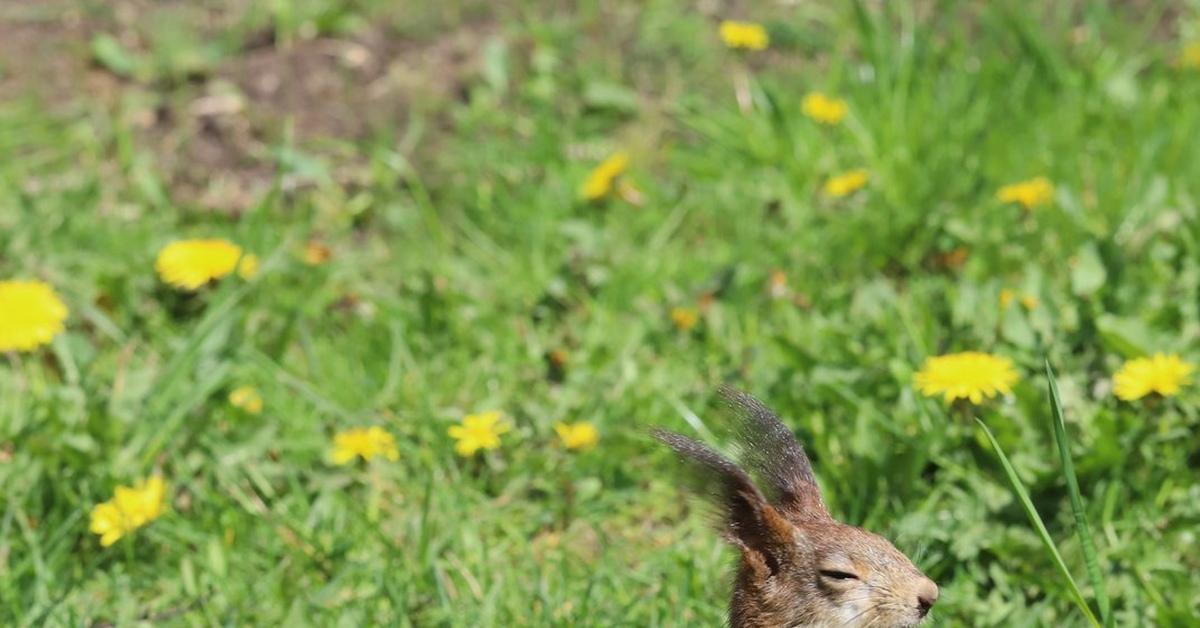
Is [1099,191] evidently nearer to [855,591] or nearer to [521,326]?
[521,326]

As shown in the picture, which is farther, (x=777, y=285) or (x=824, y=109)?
(x=824, y=109)

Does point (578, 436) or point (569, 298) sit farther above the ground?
point (578, 436)

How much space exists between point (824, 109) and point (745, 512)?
2.36m

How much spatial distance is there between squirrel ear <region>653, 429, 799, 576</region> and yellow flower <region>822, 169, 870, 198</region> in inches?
78.7

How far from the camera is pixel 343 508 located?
10.0ft

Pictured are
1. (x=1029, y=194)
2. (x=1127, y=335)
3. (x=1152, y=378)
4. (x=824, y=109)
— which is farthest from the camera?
(x=824, y=109)

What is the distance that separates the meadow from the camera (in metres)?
2.78

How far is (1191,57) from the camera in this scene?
450 centimetres

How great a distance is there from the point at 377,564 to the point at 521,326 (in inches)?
41.5

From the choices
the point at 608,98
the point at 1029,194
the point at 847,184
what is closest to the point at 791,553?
the point at 1029,194

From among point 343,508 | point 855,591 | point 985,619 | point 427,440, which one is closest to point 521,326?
point 427,440

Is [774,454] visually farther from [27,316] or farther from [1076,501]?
[27,316]

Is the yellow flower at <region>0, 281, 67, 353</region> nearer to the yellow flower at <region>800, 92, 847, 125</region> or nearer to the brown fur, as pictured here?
the brown fur

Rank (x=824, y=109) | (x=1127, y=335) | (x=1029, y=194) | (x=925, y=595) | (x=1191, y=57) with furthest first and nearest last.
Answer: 1. (x=1191, y=57)
2. (x=824, y=109)
3. (x=1029, y=194)
4. (x=1127, y=335)
5. (x=925, y=595)
